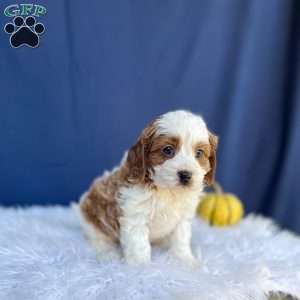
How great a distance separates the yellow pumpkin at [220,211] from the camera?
280 centimetres

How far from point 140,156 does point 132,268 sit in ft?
1.39

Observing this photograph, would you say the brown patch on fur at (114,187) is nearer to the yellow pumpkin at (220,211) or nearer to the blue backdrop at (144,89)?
the blue backdrop at (144,89)

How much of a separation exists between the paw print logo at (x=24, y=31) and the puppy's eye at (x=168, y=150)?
3.38 feet

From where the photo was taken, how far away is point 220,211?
2.80 metres

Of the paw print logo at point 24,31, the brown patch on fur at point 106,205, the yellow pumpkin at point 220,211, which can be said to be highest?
→ the paw print logo at point 24,31

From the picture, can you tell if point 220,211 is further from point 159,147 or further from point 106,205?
point 159,147

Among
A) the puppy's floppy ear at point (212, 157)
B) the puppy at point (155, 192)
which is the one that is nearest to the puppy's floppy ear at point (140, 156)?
the puppy at point (155, 192)

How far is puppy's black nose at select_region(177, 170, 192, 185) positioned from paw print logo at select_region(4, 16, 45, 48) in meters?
1.14

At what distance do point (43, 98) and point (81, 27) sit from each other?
0.44m

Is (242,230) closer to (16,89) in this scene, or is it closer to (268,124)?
(268,124)

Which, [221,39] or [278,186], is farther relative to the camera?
[278,186]

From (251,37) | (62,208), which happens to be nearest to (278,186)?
(251,37)

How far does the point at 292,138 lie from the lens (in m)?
3.23

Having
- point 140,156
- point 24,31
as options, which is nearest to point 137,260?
point 140,156
